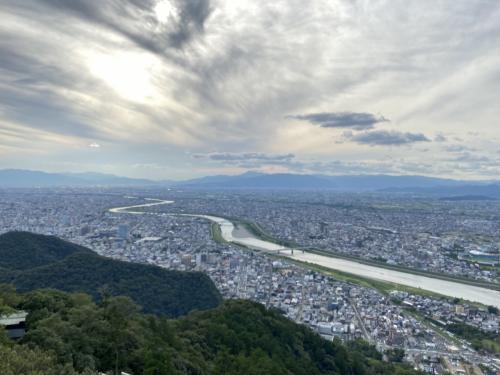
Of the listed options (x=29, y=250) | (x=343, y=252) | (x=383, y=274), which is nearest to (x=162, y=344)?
(x=29, y=250)

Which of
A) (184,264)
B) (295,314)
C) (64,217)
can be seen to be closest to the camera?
(295,314)

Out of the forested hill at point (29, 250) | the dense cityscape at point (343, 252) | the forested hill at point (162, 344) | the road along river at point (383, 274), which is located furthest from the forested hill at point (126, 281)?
the road along river at point (383, 274)

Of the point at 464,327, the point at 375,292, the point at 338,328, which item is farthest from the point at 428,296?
the point at 338,328

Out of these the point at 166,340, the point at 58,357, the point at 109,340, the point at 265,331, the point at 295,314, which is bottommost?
the point at 295,314

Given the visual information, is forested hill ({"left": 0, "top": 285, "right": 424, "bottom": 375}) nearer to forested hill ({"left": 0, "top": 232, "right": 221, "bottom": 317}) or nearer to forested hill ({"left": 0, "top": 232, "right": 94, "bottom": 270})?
forested hill ({"left": 0, "top": 232, "right": 221, "bottom": 317})

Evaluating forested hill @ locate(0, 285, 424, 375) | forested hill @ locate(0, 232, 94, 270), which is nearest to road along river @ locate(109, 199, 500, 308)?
forested hill @ locate(0, 285, 424, 375)

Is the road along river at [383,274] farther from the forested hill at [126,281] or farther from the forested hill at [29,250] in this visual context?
the forested hill at [29,250]

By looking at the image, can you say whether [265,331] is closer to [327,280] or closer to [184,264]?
[327,280]
